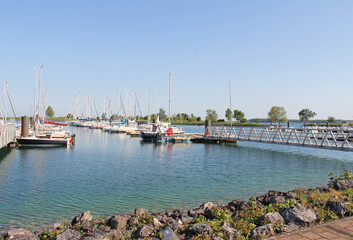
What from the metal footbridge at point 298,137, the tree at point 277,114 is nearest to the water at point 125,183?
the metal footbridge at point 298,137

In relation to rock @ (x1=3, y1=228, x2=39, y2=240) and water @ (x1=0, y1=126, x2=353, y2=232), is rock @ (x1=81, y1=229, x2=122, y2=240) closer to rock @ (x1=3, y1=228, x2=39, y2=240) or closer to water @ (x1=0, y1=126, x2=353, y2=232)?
rock @ (x1=3, y1=228, x2=39, y2=240)

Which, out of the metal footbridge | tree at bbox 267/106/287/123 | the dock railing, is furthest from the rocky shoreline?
tree at bbox 267/106/287/123

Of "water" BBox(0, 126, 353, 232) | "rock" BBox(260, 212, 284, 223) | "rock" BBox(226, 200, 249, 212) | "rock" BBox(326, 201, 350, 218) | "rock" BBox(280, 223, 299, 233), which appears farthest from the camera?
"water" BBox(0, 126, 353, 232)

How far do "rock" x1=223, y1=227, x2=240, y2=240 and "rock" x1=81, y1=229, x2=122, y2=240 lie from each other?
2.90m

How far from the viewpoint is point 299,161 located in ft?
105

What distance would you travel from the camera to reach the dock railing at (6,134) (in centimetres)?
3469

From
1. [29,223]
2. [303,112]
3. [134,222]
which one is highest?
[303,112]

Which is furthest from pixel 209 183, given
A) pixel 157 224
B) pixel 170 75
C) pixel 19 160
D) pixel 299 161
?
pixel 170 75

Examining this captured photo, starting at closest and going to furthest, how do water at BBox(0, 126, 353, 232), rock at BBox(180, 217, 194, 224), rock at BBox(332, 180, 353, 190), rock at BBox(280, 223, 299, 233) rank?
rock at BBox(280, 223, 299, 233) → rock at BBox(180, 217, 194, 224) → rock at BBox(332, 180, 353, 190) → water at BBox(0, 126, 353, 232)

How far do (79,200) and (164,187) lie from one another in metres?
5.38

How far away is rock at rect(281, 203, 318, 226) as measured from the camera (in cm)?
841

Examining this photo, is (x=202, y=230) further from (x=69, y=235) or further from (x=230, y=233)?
(x=69, y=235)

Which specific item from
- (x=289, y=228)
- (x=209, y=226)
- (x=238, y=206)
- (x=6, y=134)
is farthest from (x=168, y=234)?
(x=6, y=134)

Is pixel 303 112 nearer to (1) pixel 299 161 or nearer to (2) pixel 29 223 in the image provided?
(1) pixel 299 161
